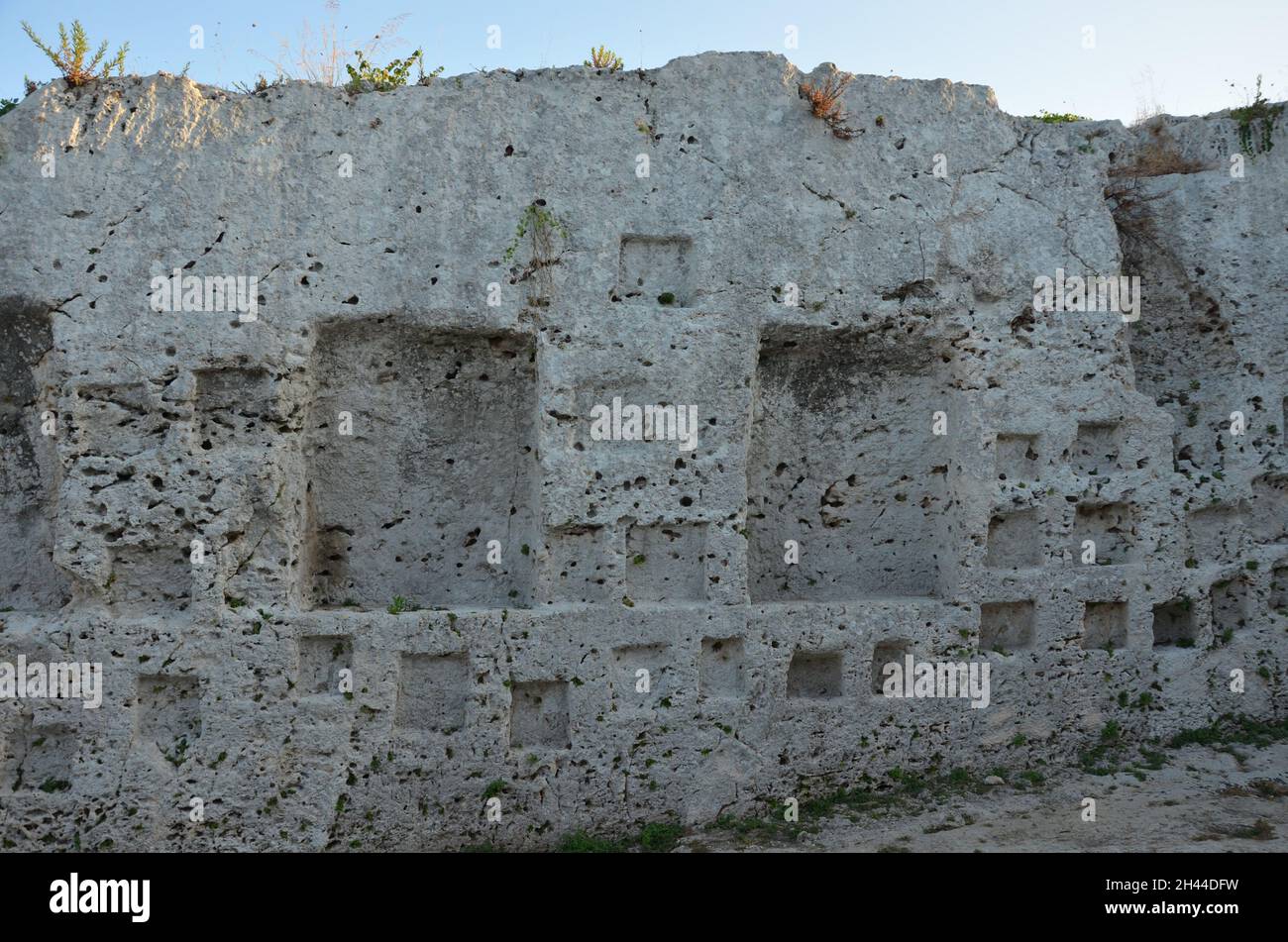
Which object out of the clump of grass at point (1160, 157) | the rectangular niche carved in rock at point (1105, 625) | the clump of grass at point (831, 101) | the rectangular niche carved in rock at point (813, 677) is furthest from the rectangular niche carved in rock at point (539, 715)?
the clump of grass at point (1160, 157)

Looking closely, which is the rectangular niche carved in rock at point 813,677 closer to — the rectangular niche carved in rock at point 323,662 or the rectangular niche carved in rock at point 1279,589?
the rectangular niche carved in rock at point 323,662

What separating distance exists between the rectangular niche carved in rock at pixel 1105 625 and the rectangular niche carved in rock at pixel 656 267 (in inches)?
165

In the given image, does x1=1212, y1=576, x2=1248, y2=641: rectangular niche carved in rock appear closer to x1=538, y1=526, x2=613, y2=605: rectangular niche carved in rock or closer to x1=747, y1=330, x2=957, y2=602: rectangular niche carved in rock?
x1=747, y1=330, x2=957, y2=602: rectangular niche carved in rock

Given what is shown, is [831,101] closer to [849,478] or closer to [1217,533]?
[849,478]

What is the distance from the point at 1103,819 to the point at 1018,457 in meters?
2.76

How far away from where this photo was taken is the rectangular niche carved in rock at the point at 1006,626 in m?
7.74

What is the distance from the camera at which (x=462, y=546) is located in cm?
746

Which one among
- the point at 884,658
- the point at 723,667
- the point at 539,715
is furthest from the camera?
the point at 884,658

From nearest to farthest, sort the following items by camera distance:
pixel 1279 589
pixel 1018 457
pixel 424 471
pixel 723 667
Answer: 1. pixel 723 667
2. pixel 424 471
3. pixel 1018 457
4. pixel 1279 589

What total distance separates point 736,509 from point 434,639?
238 centimetres

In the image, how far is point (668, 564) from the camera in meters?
7.20

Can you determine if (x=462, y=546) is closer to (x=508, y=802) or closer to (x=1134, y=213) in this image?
(x=508, y=802)

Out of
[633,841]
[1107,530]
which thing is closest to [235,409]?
[633,841]

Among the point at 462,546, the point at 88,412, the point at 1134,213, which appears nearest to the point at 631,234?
the point at 462,546
